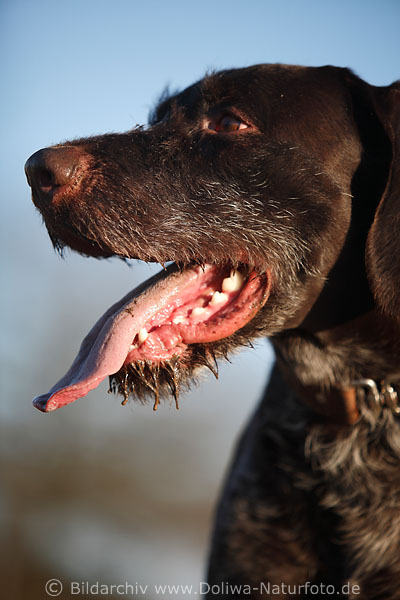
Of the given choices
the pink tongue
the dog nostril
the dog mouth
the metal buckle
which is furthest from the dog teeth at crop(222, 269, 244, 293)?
the dog nostril

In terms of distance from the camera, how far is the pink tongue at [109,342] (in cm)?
236

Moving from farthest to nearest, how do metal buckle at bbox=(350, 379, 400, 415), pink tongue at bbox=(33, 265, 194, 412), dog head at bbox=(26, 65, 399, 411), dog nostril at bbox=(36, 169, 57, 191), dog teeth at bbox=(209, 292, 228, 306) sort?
1. metal buckle at bbox=(350, 379, 400, 415)
2. dog teeth at bbox=(209, 292, 228, 306)
3. dog head at bbox=(26, 65, 399, 411)
4. dog nostril at bbox=(36, 169, 57, 191)
5. pink tongue at bbox=(33, 265, 194, 412)

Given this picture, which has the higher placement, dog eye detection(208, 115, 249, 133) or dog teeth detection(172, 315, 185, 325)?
dog eye detection(208, 115, 249, 133)

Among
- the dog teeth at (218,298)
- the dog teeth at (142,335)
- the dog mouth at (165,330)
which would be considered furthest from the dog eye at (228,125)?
the dog teeth at (142,335)

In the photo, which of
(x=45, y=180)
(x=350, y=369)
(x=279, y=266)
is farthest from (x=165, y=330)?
(x=350, y=369)

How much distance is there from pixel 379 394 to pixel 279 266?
0.66 m

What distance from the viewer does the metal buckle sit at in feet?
9.28

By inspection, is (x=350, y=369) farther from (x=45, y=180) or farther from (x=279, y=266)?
(x=45, y=180)

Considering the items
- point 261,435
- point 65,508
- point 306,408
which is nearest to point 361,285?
point 306,408

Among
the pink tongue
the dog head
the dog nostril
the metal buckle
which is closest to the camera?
the pink tongue

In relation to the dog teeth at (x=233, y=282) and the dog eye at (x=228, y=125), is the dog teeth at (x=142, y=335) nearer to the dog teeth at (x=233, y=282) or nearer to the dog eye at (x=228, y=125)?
the dog teeth at (x=233, y=282)

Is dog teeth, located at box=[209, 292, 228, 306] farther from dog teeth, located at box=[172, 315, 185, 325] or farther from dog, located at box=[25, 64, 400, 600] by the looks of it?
dog teeth, located at box=[172, 315, 185, 325]

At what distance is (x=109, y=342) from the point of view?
2445 mm

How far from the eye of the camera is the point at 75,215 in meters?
2.49
